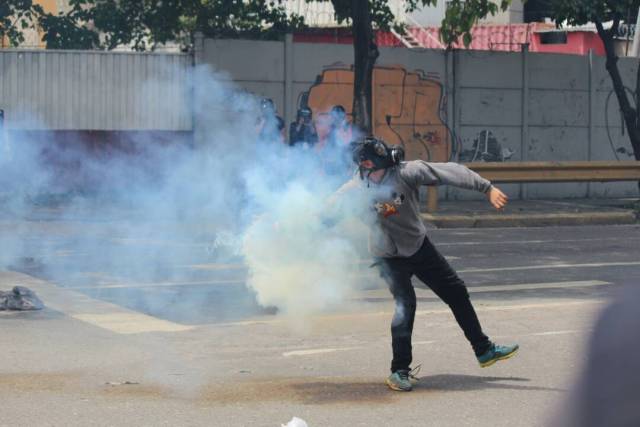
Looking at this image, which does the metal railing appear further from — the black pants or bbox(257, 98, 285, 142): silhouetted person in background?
the black pants

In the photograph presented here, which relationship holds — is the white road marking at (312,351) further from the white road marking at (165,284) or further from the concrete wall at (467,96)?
the concrete wall at (467,96)

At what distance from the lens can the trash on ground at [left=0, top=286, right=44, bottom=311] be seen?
9984 mm

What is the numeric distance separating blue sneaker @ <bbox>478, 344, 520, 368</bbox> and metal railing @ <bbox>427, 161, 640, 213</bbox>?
11768 millimetres

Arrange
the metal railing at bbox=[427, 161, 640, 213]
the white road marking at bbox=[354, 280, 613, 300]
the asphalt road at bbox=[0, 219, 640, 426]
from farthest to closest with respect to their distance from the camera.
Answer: the metal railing at bbox=[427, 161, 640, 213], the white road marking at bbox=[354, 280, 613, 300], the asphalt road at bbox=[0, 219, 640, 426]

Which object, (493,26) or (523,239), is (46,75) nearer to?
(523,239)

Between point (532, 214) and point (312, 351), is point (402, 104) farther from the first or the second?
point (312, 351)

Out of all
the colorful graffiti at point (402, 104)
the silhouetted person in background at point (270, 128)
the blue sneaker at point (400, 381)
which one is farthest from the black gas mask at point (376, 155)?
the colorful graffiti at point (402, 104)

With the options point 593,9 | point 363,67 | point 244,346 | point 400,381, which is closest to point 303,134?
→ point 244,346

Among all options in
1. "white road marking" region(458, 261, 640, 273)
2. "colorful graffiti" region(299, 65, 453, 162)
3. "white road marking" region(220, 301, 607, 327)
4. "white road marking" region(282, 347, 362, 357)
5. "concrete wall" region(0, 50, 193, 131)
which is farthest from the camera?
"colorful graffiti" region(299, 65, 453, 162)

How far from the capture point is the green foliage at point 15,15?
24.3 m

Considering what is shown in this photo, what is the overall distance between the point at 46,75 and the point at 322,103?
5137mm

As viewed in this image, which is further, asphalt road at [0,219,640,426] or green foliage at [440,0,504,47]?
green foliage at [440,0,504,47]

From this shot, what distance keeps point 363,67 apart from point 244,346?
12163 mm

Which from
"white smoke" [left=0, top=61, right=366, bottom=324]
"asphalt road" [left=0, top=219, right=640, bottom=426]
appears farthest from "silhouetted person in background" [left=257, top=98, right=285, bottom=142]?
"asphalt road" [left=0, top=219, right=640, bottom=426]
